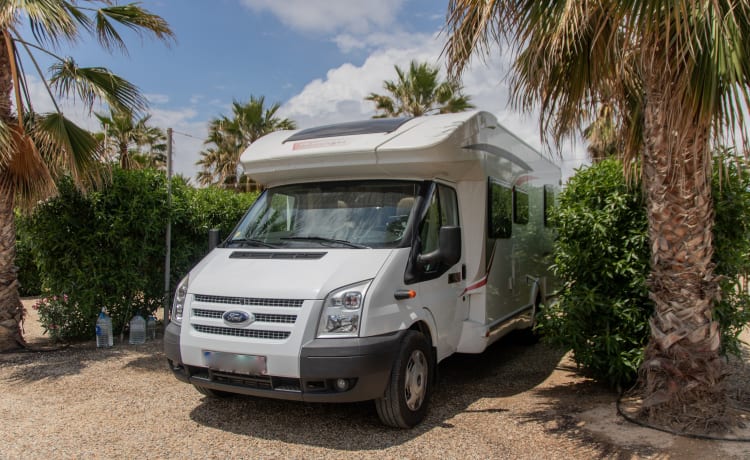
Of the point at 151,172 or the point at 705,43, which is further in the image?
the point at 151,172

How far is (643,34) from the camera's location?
406 centimetres

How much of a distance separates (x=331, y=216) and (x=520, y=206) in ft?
10.2

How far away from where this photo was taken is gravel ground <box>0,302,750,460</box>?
4.22 m

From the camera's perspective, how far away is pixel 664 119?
14.6 feet

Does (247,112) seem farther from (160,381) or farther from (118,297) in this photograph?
(160,381)

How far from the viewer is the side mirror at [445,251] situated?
15.5ft

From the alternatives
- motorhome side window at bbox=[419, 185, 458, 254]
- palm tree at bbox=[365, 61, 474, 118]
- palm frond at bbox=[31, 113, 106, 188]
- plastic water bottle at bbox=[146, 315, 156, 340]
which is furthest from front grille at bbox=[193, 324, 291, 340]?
palm tree at bbox=[365, 61, 474, 118]

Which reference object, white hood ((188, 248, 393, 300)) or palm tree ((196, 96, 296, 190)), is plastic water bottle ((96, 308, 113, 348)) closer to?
white hood ((188, 248, 393, 300))

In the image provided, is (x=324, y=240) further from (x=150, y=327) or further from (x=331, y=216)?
(x=150, y=327)

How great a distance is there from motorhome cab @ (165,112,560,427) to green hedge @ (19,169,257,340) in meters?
2.86

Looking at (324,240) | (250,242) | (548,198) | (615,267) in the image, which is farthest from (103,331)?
(548,198)

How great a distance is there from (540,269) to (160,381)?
5.23 metres

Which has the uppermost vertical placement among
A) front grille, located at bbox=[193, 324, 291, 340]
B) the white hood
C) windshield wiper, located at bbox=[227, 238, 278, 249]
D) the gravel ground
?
windshield wiper, located at bbox=[227, 238, 278, 249]

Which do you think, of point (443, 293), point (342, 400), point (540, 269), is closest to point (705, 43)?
point (443, 293)
